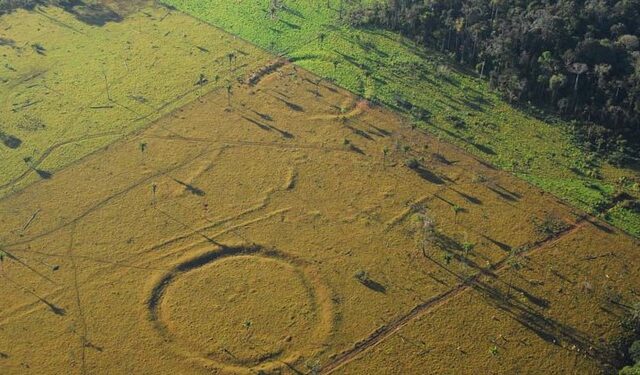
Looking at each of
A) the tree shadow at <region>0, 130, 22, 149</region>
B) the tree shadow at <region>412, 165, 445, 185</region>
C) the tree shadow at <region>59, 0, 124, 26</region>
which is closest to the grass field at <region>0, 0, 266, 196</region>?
the tree shadow at <region>0, 130, 22, 149</region>

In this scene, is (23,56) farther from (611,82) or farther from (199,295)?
(611,82)

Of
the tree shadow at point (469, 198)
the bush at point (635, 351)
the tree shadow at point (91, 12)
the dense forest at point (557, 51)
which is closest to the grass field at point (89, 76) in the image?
the tree shadow at point (91, 12)

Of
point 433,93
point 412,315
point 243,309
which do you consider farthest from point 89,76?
point 412,315

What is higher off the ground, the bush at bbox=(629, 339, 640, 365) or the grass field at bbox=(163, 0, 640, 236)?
the grass field at bbox=(163, 0, 640, 236)

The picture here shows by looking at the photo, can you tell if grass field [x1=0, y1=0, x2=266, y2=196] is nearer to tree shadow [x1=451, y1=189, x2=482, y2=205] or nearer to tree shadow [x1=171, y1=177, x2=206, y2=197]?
tree shadow [x1=171, y1=177, x2=206, y2=197]

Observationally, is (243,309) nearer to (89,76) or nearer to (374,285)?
(374,285)

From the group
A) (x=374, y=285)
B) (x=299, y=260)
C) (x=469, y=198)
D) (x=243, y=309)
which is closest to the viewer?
(x=243, y=309)

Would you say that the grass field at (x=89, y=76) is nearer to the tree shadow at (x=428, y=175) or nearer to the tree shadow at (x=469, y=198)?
the tree shadow at (x=428, y=175)
